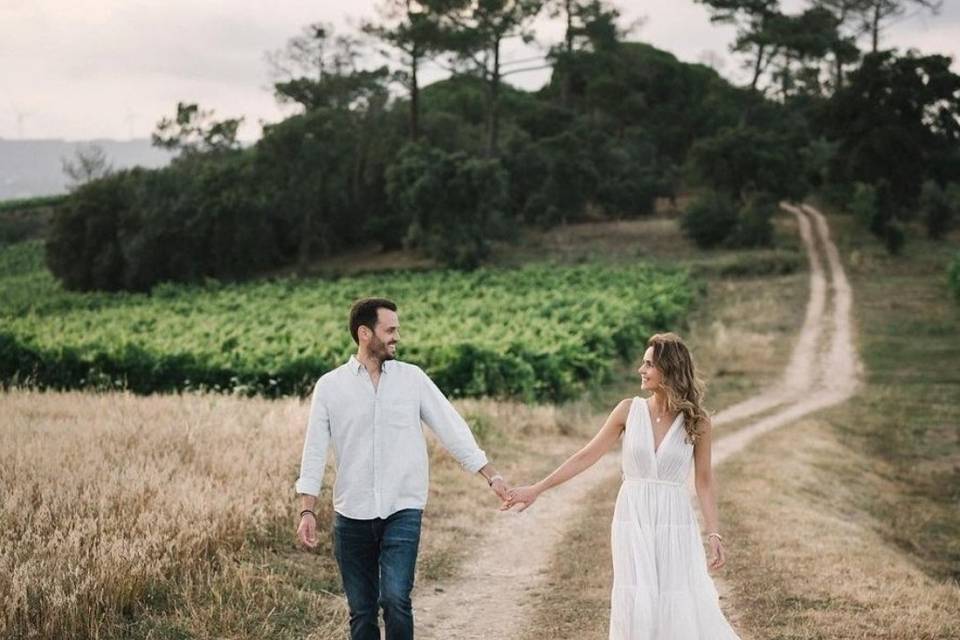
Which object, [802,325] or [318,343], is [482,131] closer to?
[802,325]

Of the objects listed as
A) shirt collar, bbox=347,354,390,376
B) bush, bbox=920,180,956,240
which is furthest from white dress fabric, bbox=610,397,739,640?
bush, bbox=920,180,956,240

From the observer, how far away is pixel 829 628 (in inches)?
288

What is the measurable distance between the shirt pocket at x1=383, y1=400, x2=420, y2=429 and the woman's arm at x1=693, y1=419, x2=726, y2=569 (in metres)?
1.58

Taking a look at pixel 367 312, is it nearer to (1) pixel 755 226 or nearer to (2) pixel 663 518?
(2) pixel 663 518

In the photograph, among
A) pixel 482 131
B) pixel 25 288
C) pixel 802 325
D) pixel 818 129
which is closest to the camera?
pixel 802 325

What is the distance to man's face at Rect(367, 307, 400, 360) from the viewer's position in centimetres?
524

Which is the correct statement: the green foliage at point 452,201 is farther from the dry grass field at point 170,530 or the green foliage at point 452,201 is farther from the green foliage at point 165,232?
A: the dry grass field at point 170,530

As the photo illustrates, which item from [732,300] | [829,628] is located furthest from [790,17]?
[829,628]

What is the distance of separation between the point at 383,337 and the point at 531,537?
567 cm

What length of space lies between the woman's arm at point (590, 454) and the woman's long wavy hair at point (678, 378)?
26 centimetres

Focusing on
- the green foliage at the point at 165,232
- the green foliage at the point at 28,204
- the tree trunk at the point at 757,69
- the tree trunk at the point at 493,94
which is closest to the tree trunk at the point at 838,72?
the tree trunk at the point at 757,69

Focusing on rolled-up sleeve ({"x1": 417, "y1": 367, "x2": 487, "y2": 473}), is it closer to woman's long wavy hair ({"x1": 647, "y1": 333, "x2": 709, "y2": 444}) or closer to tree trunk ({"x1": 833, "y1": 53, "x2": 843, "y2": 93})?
woman's long wavy hair ({"x1": 647, "y1": 333, "x2": 709, "y2": 444})

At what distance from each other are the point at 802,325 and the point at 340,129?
32.8 metres

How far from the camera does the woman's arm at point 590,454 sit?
5551 mm
